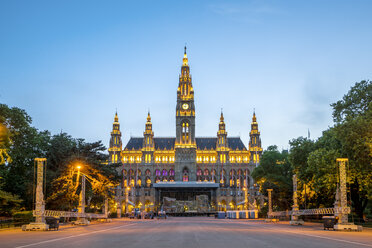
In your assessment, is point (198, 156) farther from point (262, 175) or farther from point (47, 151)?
point (47, 151)

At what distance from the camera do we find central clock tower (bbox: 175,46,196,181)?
518ft

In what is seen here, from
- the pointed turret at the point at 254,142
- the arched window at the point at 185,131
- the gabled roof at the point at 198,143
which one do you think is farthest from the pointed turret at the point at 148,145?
the pointed turret at the point at 254,142

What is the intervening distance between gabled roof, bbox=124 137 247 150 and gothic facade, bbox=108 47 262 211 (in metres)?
0.67

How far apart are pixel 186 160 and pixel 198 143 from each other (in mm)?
17629

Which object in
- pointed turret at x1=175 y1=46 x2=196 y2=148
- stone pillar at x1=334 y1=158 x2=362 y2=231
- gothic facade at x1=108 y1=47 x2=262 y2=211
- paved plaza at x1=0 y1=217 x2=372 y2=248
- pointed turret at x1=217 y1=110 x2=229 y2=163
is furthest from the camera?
pointed turret at x1=217 y1=110 x2=229 y2=163

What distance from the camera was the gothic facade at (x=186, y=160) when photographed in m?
155

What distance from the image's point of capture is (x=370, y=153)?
36844 millimetres

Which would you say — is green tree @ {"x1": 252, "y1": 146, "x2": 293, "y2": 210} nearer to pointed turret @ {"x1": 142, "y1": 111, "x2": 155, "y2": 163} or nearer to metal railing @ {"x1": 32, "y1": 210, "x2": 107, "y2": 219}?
metal railing @ {"x1": 32, "y1": 210, "x2": 107, "y2": 219}

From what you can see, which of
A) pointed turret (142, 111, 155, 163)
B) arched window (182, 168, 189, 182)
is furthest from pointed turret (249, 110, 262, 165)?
pointed turret (142, 111, 155, 163)

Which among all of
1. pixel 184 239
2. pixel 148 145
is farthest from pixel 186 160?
pixel 184 239

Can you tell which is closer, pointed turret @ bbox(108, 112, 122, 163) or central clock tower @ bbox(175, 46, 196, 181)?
central clock tower @ bbox(175, 46, 196, 181)

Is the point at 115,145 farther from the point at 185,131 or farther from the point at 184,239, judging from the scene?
the point at 184,239

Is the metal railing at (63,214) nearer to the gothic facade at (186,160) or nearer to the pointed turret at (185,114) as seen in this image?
the gothic facade at (186,160)

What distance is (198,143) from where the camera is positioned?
173875mm
